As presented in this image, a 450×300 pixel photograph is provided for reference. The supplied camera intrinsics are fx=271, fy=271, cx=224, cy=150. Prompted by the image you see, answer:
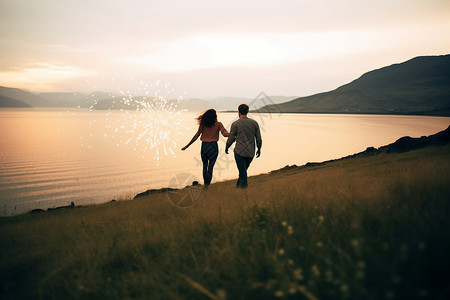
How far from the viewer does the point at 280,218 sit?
4.62 metres

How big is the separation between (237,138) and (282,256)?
659cm

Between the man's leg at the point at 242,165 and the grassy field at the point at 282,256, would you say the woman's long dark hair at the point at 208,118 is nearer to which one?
the man's leg at the point at 242,165

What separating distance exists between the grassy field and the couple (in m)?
4.22

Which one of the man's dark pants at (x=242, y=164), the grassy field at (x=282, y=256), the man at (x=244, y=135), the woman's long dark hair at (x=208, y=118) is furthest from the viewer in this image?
the woman's long dark hair at (x=208, y=118)

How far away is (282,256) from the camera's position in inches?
138

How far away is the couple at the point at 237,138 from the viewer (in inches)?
385

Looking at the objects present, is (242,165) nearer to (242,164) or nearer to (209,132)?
(242,164)

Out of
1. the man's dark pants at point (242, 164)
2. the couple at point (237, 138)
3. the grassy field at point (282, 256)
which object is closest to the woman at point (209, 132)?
the couple at point (237, 138)

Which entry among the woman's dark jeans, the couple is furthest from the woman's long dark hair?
the woman's dark jeans

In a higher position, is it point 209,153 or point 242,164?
point 209,153

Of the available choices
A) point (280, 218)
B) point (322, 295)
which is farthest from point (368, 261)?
point (280, 218)

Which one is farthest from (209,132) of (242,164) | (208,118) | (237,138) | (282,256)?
(282,256)

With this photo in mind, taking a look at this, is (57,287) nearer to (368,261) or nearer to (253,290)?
(253,290)

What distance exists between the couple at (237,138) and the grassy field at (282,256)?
13.9ft
